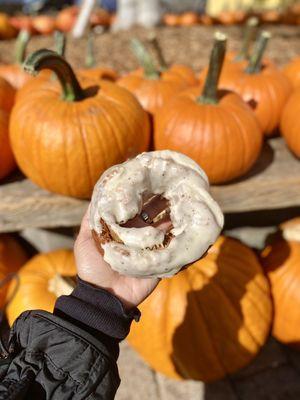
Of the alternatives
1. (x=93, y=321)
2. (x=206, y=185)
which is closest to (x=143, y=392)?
(x=93, y=321)

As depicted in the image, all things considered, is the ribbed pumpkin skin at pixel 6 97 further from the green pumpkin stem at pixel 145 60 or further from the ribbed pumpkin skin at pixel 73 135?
the green pumpkin stem at pixel 145 60

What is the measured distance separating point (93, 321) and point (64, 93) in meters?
0.86

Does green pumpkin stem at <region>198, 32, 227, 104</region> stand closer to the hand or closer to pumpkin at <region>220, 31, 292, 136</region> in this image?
pumpkin at <region>220, 31, 292, 136</region>

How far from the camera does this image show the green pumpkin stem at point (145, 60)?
1.81 metres

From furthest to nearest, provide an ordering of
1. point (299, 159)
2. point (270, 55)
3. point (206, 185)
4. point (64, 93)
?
point (270, 55) → point (299, 159) → point (64, 93) → point (206, 185)

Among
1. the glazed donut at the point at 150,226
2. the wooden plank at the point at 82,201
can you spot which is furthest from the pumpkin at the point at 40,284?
the glazed donut at the point at 150,226

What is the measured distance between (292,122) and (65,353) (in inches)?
52.2

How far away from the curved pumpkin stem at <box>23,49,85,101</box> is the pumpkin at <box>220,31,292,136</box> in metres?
0.73

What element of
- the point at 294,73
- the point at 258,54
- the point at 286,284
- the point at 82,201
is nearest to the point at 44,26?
the point at 294,73

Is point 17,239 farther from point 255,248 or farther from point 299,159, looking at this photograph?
point 299,159

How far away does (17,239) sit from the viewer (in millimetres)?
2096


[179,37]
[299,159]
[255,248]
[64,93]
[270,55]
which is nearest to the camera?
[64,93]

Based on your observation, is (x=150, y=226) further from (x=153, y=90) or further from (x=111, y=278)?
(x=153, y=90)

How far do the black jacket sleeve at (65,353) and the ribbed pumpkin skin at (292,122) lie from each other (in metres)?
1.14
